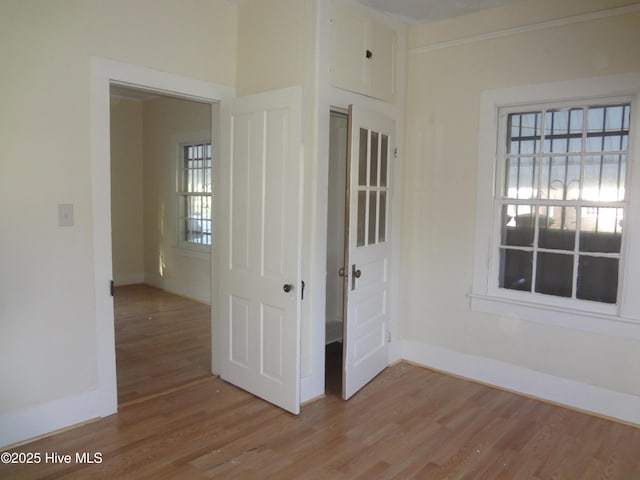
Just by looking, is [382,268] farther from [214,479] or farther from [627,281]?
[214,479]

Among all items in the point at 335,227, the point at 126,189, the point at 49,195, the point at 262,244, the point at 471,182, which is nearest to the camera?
the point at 49,195

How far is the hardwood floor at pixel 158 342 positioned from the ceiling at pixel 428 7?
321cm

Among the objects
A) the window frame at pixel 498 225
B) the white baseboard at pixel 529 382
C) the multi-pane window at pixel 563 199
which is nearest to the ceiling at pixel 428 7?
the window frame at pixel 498 225

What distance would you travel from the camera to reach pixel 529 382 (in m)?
3.60

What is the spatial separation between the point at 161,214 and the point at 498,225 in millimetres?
5172

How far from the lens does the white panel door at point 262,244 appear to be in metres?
3.07

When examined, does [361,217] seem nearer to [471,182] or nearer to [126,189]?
[471,182]

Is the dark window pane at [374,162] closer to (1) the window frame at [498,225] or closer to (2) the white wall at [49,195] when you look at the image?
(1) the window frame at [498,225]

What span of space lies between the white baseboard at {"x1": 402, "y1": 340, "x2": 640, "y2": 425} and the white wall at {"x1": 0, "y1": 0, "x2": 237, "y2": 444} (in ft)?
8.67

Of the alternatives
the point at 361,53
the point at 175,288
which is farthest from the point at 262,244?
the point at 175,288

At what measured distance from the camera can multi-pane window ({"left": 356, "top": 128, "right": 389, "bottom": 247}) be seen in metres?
3.46

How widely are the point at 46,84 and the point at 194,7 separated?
1.19 metres

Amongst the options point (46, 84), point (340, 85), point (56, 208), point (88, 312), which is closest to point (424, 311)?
point (340, 85)

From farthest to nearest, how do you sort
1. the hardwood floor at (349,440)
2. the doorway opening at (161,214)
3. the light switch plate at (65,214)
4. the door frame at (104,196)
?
the doorway opening at (161,214) < the door frame at (104,196) < the light switch plate at (65,214) < the hardwood floor at (349,440)
